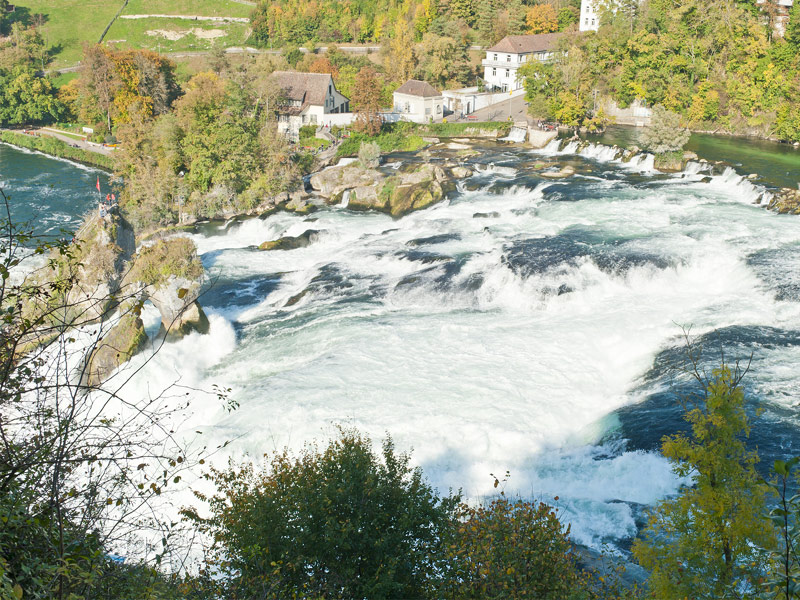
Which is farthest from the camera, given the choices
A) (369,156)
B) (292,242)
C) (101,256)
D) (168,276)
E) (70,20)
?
(70,20)

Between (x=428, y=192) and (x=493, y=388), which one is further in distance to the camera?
(x=428, y=192)

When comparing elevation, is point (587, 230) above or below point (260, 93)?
below

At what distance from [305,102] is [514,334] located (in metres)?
46.3

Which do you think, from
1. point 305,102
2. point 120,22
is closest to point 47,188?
point 305,102

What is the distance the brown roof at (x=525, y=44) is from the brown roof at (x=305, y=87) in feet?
83.0

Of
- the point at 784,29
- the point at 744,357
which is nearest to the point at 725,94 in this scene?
the point at 784,29

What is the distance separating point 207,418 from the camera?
2289cm

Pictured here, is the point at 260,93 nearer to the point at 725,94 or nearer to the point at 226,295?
the point at 226,295

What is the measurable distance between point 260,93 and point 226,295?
3003 cm

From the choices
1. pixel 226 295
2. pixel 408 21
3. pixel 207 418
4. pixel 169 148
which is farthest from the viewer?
pixel 408 21

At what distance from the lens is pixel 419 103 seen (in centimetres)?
6794

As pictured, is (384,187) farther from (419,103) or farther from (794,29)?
(794,29)

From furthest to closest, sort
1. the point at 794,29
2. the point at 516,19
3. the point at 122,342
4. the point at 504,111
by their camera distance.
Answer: the point at 516,19
the point at 504,111
the point at 794,29
the point at 122,342

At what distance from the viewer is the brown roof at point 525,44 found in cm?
8025
